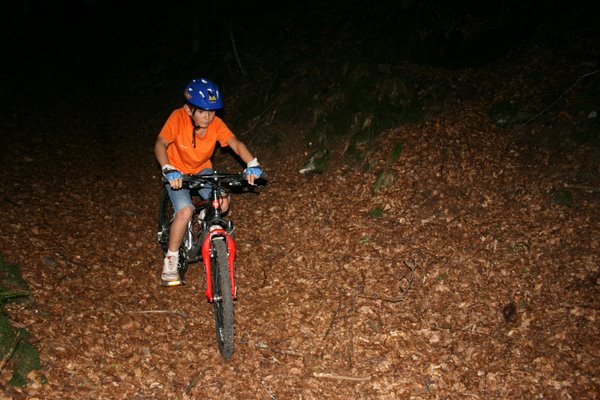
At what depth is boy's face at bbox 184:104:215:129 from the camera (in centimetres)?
570

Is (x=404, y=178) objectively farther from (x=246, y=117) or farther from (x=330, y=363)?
(x=246, y=117)

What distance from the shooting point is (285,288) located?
261 inches

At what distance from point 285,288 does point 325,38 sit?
9257 millimetres

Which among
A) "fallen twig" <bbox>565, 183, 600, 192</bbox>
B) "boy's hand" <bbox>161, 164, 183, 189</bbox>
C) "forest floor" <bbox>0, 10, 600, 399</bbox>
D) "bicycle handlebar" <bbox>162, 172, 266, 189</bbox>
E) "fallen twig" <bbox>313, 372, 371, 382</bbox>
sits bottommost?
"fallen twig" <bbox>313, 372, 371, 382</bbox>

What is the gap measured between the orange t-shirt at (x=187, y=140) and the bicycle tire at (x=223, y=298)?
162 cm

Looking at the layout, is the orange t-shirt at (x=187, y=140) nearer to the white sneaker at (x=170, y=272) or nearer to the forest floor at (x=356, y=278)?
the white sneaker at (x=170, y=272)

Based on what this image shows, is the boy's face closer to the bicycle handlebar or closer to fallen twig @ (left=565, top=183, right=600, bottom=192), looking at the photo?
the bicycle handlebar

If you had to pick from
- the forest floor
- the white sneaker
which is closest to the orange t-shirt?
the white sneaker

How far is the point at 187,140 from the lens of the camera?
19.4 ft

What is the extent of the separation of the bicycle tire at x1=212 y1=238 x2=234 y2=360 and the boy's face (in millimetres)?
1798

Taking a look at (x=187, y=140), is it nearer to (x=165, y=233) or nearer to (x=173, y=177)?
(x=173, y=177)

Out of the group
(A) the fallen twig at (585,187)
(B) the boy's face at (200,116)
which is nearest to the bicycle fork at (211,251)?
(B) the boy's face at (200,116)

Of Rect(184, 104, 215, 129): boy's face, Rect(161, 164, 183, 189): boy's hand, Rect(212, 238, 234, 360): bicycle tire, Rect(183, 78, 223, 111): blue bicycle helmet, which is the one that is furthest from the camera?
Rect(184, 104, 215, 129): boy's face

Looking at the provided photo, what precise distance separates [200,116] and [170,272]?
2499mm
